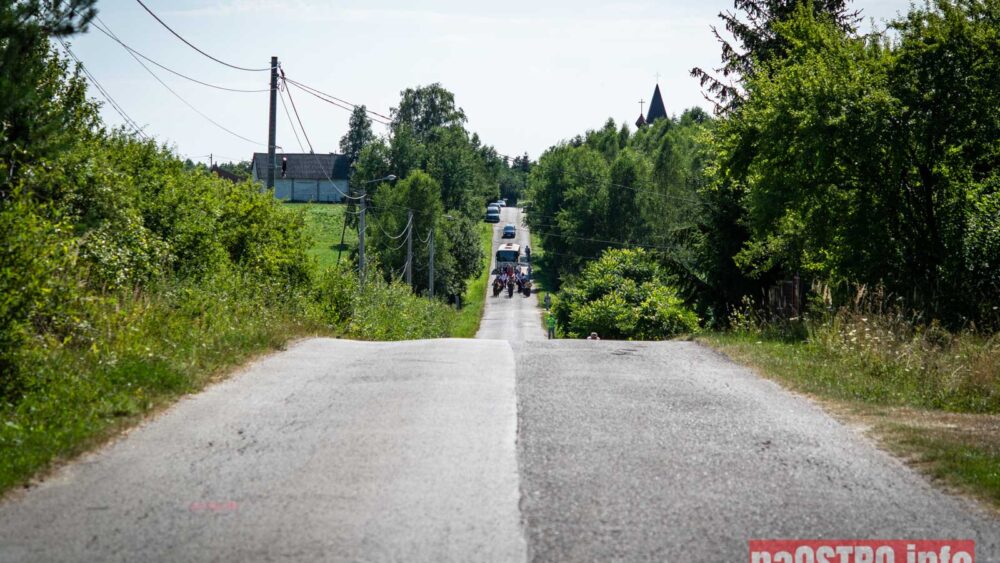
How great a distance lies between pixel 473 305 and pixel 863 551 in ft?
235

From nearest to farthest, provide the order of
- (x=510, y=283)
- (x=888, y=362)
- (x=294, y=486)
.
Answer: (x=294, y=486) → (x=888, y=362) → (x=510, y=283)

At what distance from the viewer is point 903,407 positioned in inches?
419

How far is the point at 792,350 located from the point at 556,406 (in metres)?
6.68

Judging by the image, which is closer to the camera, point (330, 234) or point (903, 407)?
point (903, 407)

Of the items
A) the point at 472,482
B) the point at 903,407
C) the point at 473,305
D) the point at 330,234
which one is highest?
the point at 330,234

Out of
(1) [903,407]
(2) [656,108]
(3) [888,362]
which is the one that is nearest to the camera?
(1) [903,407]

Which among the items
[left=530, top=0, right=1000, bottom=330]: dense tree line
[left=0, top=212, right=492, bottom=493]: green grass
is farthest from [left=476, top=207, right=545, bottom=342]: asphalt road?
[left=0, top=212, right=492, bottom=493]: green grass

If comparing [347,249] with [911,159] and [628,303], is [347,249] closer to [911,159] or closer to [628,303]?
[628,303]

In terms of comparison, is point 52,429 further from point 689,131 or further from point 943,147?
point 689,131

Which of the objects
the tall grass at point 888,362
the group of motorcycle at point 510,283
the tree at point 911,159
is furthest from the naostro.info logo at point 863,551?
the group of motorcycle at point 510,283

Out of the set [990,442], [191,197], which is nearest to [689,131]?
[191,197]

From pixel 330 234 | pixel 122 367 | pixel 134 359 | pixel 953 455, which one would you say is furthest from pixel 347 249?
pixel 953 455

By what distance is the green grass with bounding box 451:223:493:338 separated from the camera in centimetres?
5731

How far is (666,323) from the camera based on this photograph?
37781mm
